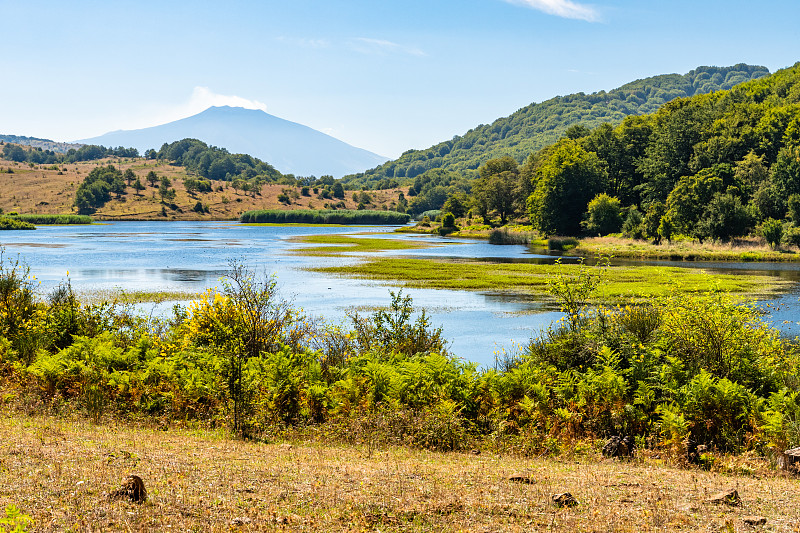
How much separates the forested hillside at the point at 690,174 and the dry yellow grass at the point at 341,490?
70392 mm

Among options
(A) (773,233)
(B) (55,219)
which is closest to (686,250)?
(A) (773,233)

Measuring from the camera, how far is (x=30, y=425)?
963 cm

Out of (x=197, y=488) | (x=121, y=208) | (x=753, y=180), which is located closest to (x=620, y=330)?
(x=197, y=488)

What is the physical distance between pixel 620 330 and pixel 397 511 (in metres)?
8.70

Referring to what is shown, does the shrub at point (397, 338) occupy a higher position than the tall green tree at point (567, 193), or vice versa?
the tall green tree at point (567, 193)

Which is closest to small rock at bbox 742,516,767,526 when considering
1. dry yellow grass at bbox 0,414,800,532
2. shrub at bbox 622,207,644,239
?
dry yellow grass at bbox 0,414,800,532

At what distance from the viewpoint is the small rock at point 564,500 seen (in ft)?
22.2

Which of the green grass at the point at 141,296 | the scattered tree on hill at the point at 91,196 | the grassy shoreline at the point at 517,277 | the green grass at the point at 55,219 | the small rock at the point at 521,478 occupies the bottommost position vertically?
the green grass at the point at 141,296

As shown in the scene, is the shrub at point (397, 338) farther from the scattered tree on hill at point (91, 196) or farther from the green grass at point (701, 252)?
the scattered tree on hill at point (91, 196)

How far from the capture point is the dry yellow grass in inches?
241

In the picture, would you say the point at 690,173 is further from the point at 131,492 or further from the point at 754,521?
the point at 131,492

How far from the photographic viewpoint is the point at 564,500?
6797 mm

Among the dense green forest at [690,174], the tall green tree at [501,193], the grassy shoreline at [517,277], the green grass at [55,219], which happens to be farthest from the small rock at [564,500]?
the green grass at [55,219]

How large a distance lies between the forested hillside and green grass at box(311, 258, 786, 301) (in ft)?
91.8
